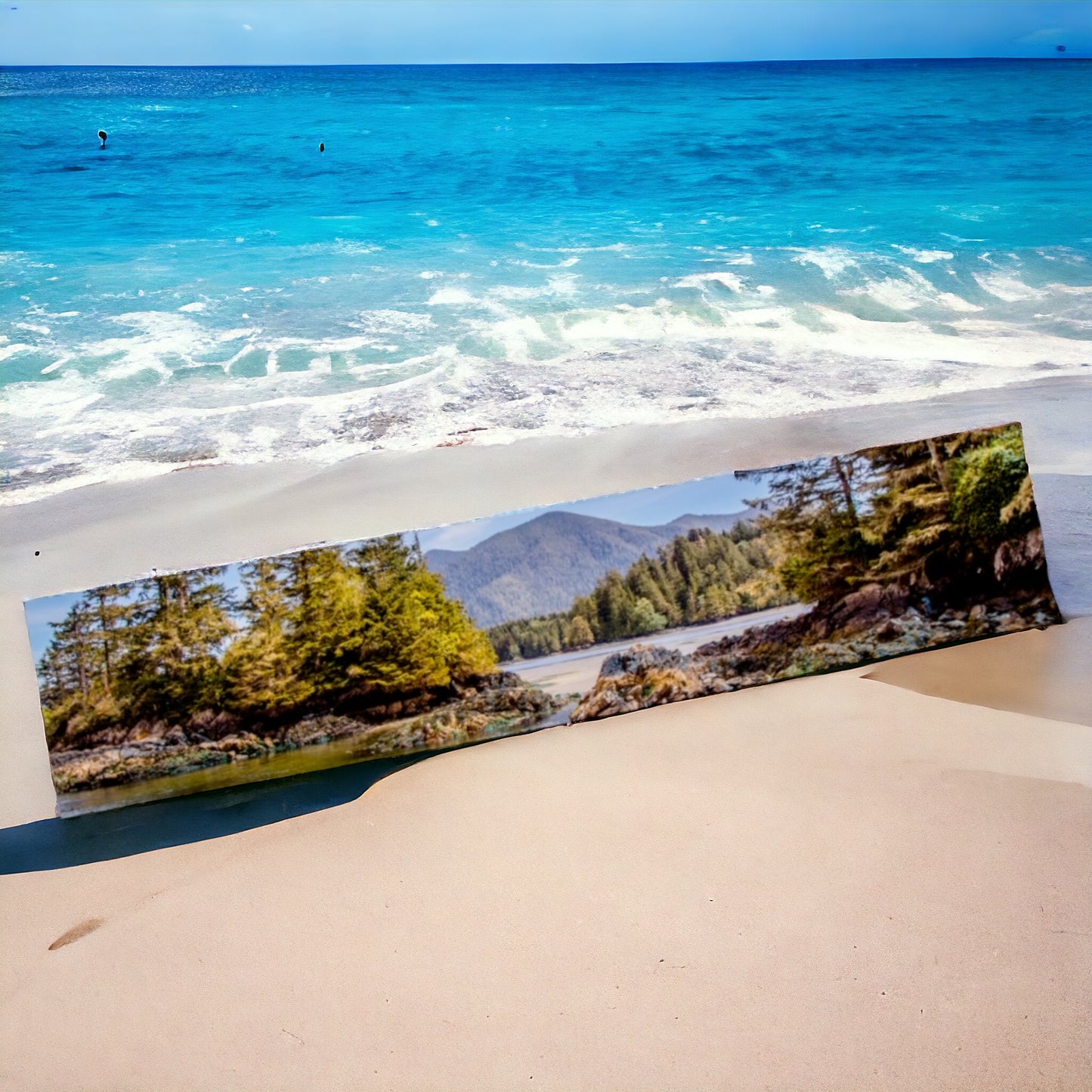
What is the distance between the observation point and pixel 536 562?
2641mm

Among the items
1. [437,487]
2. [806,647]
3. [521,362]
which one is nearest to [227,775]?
[806,647]

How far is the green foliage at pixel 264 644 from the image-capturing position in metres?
2.28

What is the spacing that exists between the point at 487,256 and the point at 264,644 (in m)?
6.88

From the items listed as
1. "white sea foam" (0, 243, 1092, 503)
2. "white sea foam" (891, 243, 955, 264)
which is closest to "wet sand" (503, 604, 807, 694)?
"white sea foam" (0, 243, 1092, 503)

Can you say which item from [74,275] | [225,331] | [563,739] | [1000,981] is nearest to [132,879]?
[563,739]

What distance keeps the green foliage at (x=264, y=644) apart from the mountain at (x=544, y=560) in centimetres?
6

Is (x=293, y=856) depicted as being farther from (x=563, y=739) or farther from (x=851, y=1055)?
(x=851, y=1055)

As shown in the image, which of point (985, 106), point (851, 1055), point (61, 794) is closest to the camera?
point (851, 1055)

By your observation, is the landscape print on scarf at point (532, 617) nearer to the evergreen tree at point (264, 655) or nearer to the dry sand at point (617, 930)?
the evergreen tree at point (264, 655)

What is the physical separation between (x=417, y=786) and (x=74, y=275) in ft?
24.2

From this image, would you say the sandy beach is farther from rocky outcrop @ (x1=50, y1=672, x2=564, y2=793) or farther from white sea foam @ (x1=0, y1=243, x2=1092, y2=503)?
white sea foam @ (x1=0, y1=243, x2=1092, y2=503)

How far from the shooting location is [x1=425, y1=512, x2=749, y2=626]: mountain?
257cm

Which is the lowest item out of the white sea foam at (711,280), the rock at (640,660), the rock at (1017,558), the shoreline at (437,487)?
the rock at (640,660)

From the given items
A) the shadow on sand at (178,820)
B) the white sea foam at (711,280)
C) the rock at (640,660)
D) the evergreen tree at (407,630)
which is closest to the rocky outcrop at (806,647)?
the rock at (640,660)
